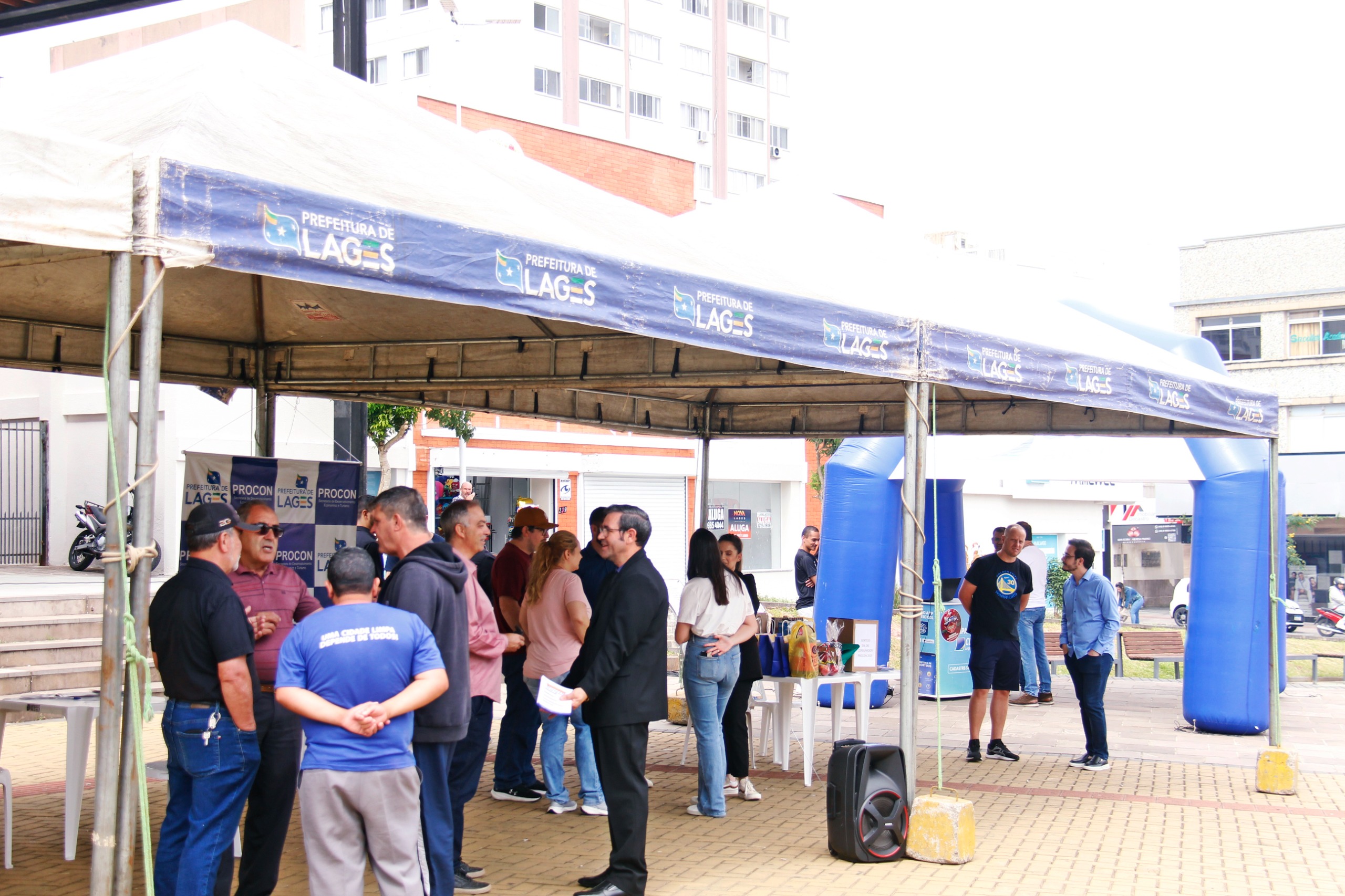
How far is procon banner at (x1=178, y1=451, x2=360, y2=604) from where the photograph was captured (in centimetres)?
766

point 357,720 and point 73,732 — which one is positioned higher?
point 357,720

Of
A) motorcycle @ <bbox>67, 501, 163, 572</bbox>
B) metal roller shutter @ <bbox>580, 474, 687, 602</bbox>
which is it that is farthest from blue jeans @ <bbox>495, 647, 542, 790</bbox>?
metal roller shutter @ <bbox>580, 474, 687, 602</bbox>

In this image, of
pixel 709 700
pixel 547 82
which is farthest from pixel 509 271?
pixel 547 82

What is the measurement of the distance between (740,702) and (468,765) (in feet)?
8.01

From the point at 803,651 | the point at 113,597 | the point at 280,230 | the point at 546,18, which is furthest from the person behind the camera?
the point at 546,18

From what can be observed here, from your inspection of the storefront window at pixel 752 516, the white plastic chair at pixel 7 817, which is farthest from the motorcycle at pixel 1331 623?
the white plastic chair at pixel 7 817

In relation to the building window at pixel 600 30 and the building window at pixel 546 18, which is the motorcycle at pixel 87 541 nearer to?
the building window at pixel 546 18

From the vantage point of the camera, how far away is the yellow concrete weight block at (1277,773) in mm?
9102

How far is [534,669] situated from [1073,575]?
480 centimetres

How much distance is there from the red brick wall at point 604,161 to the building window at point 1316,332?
73.2 feet

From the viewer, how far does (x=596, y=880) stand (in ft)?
19.5

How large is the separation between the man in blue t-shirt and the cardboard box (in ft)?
17.5

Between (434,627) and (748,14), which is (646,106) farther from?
(434,627)

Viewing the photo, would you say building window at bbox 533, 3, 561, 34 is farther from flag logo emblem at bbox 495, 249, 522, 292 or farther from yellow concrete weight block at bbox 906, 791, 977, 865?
flag logo emblem at bbox 495, 249, 522, 292
